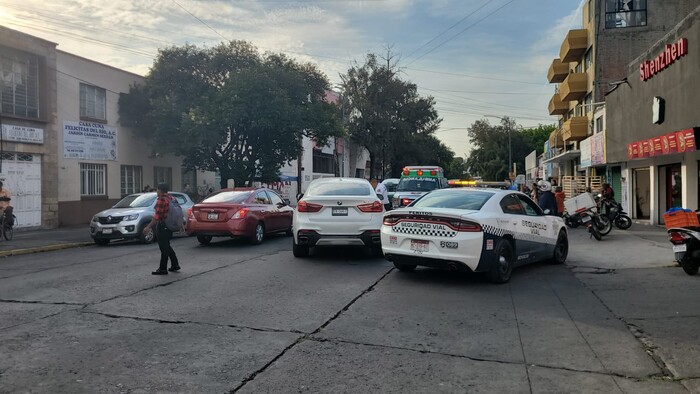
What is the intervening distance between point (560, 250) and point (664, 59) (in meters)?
10.1

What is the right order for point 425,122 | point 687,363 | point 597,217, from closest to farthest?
1. point 687,363
2. point 597,217
3. point 425,122

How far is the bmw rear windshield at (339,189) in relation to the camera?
1134 cm

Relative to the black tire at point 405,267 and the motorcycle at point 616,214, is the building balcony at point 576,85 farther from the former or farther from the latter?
the black tire at point 405,267

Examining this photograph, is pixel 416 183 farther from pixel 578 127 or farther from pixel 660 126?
pixel 578 127

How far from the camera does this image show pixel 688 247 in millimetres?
9031

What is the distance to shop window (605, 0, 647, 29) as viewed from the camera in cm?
3173

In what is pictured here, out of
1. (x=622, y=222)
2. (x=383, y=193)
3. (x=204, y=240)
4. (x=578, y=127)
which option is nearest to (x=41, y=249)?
(x=204, y=240)

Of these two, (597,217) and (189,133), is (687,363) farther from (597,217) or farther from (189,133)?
(189,133)

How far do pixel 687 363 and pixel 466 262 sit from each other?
3483 mm

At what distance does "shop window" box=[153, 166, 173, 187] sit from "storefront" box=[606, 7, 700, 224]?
22179 millimetres

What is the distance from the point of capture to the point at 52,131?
2144 cm

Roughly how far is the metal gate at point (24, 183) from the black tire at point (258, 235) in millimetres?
11138

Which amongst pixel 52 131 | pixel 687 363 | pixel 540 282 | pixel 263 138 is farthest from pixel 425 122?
pixel 687 363

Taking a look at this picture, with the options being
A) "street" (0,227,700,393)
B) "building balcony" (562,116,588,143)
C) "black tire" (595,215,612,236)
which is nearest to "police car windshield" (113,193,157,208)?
"street" (0,227,700,393)
